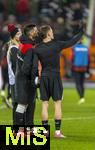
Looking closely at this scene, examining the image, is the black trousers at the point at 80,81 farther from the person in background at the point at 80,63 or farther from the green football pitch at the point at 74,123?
the green football pitch at the point at 74,123

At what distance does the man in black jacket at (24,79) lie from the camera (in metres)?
15.0

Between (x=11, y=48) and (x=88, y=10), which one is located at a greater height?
(x=11, y=48)

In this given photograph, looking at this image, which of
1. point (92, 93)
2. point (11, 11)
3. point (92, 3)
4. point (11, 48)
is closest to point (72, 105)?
point (92, 93)

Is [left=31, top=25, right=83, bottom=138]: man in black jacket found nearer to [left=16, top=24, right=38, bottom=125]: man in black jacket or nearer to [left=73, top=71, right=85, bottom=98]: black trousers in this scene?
[left=16, top=24, right=38, bottom=125]: man in black jacket

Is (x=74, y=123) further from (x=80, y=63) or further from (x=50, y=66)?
(x=80, y=63)

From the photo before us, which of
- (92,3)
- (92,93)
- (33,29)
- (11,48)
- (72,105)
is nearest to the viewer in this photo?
(33,29)

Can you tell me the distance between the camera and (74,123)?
18.4m

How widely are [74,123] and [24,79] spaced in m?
3.62

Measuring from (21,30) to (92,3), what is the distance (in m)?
20.0

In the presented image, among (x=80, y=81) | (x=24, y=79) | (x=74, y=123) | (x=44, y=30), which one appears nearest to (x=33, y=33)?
(x=44, y=30)

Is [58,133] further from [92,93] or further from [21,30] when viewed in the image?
[92,93]

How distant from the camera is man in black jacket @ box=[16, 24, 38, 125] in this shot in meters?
15.0

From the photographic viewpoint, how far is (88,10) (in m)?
36.0

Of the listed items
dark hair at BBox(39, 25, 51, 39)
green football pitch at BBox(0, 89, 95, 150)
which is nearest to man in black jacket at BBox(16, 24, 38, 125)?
dark hair at BBox(39, 25, 51, 39)
